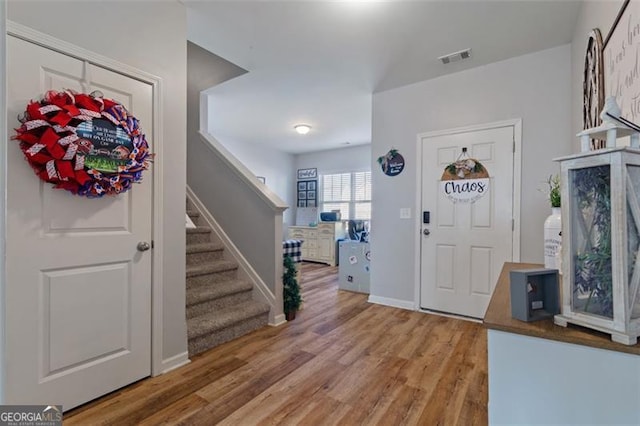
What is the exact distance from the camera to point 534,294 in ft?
2.96

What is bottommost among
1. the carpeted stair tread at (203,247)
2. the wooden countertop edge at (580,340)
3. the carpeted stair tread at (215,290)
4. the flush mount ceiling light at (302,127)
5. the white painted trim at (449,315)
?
the white painted trim at (449,315)

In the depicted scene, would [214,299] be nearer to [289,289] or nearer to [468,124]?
[289,289]

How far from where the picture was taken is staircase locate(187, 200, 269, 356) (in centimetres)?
239

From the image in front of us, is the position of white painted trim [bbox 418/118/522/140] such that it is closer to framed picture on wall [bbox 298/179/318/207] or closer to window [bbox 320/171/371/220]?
window [bbox 320/171/371/220]

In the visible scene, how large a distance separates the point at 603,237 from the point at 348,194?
239 inches

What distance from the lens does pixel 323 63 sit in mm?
2949

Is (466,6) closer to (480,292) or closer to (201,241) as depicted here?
(480,292)

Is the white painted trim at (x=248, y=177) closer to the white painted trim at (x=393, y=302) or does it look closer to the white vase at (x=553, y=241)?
the white painted trim at (x=393, y=302)

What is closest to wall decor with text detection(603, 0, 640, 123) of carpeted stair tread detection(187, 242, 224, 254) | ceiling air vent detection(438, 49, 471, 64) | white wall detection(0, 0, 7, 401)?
ceiling air vent detection(438, 49, 471, 64)

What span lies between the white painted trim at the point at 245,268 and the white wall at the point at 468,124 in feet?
4.42

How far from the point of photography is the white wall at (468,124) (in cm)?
269

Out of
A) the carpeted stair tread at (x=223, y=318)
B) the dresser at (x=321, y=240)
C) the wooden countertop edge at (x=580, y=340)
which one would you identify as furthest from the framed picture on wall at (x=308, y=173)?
the wooden countertop edge at (x=580, y=340)

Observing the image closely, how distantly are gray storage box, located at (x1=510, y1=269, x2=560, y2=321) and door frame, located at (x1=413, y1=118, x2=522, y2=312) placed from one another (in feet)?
7.34

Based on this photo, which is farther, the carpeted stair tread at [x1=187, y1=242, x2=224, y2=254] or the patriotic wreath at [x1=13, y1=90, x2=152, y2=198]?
the carpeted stair tread at [x1=187, y1=242, x2=224, y2=254]
